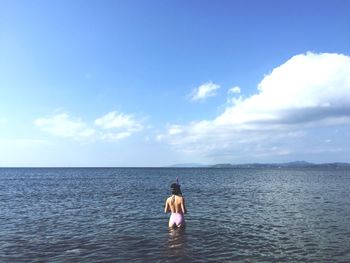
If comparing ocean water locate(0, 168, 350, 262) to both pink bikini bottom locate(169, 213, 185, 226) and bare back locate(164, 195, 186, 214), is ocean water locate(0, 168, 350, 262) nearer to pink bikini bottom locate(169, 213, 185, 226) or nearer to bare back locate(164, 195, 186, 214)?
pink bikini bottom locate(169, 213, 185, 226)

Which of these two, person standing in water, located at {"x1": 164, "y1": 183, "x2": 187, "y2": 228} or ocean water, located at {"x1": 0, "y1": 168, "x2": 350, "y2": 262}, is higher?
person standing in water, located at {"x1": 164, "y1": 183, "x2": 187, "y2": 228}

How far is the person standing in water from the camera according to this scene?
74.2 feet

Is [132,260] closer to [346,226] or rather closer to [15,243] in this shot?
[15,243]

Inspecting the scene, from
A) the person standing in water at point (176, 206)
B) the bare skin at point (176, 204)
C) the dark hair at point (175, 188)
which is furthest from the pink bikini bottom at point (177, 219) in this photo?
the dark hair at point (175, 188)

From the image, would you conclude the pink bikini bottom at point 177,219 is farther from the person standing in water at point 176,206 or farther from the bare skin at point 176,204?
the bare skin at point 176,204

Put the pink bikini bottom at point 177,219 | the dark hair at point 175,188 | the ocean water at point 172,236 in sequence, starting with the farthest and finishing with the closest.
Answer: the pink bikini bottom at point 177,219 → the dark hair at point 175,188 → the ocean water at point 172,236

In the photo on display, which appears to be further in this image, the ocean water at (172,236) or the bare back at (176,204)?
the bare back at (176,204)

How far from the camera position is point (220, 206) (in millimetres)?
40500

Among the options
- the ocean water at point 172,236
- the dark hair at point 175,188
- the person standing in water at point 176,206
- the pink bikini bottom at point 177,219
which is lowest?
→ the ocean water at point 172,236

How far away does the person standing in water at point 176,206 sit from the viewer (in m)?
22.6

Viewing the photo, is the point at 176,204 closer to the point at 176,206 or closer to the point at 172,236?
the point at 176,206

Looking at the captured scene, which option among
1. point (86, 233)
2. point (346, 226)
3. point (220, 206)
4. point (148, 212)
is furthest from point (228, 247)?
point (220, 206)

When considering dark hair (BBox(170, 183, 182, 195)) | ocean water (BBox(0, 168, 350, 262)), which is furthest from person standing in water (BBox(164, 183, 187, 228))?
ocean water (BBox(0, 168, 350, 262))

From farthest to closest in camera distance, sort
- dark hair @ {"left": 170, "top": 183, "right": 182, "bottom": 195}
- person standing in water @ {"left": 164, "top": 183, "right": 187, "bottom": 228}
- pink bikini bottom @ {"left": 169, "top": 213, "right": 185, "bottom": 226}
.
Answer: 1. pink bikini bottom @ {"left": 169, "top": 213, "right": 185, "bottom": 226}
2. person standing in water @ {"left": 164, "top": 183, "right": 187, "bottom": 228}
3. dark hair @ {"left": 170, "top": 183, "right": 182, "bottom": 195}
